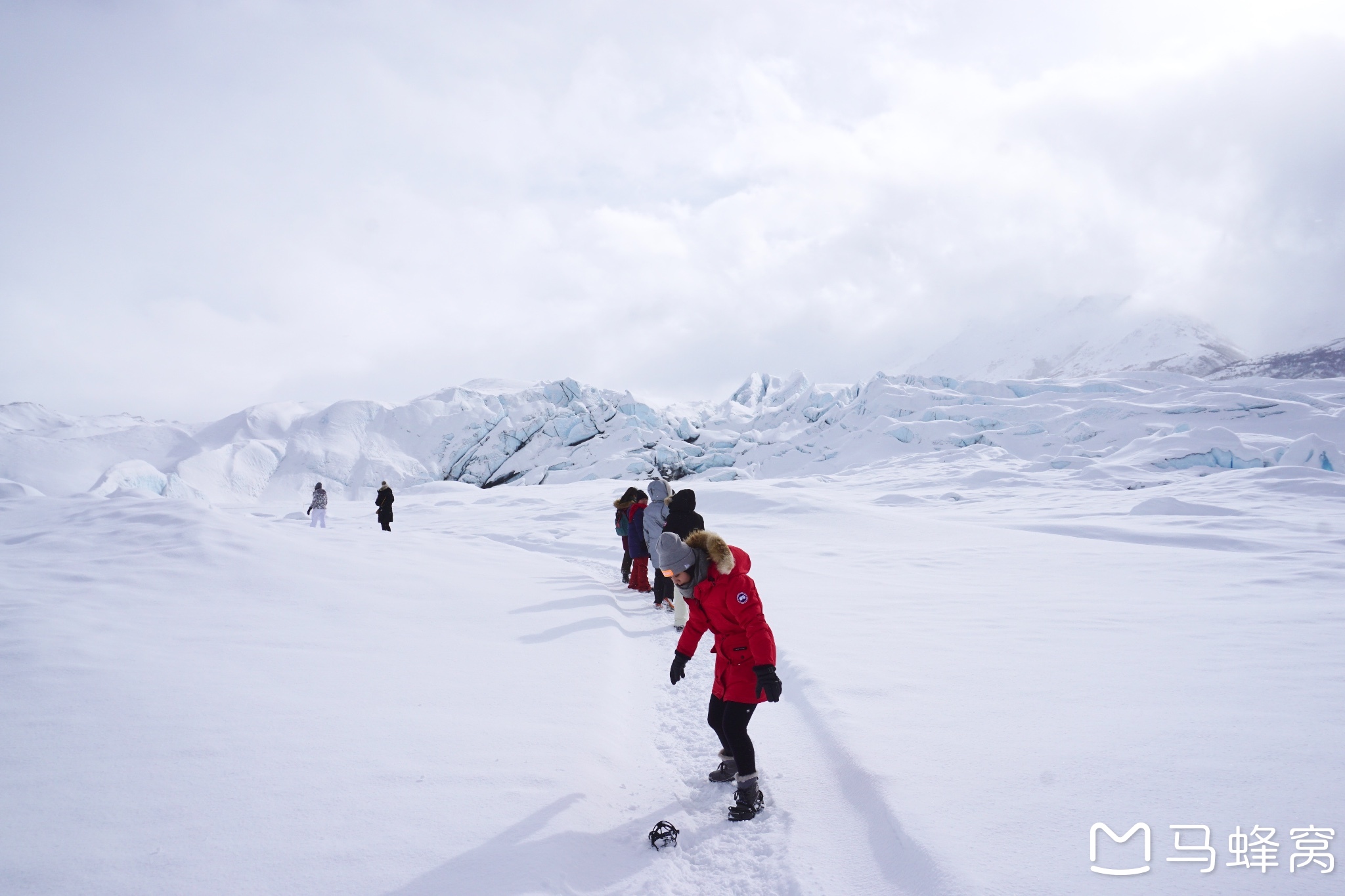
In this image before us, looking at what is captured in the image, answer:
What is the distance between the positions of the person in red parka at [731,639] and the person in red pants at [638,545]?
558 cm

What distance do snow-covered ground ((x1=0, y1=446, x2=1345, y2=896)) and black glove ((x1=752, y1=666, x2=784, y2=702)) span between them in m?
0.72

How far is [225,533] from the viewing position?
7.81 m

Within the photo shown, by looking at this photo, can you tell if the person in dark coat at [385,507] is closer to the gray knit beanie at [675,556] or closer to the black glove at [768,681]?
the gray knit beanie at [675,556]

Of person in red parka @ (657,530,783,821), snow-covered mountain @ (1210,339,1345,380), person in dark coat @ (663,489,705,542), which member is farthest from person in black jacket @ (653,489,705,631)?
snow-covered mountain @ (1210,339,1345,380)

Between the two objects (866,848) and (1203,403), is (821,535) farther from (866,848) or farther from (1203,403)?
(1203,403)

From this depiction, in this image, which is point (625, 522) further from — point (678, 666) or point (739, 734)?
point (739, 734)

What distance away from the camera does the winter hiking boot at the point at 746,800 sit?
129 inches

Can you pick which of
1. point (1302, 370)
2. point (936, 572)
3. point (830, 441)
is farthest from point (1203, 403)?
point (1302, 370)

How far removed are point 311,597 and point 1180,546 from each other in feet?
55.5

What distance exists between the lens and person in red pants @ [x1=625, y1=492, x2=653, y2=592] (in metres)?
9.38

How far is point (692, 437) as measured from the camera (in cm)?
7762
